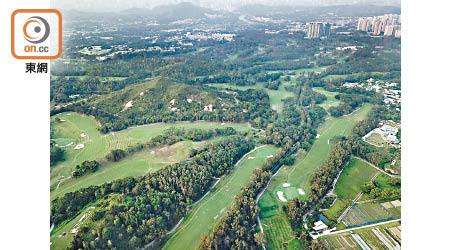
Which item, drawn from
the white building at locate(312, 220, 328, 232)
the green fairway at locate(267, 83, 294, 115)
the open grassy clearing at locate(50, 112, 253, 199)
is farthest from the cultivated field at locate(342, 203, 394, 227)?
the green fairway at locate(267, 83, 294, 115)

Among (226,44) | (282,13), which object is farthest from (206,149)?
(282,13)

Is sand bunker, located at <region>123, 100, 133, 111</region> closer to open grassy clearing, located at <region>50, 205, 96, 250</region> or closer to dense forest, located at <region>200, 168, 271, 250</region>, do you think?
open grassy clearing, located at <region>50, 205, 96, 250</region>

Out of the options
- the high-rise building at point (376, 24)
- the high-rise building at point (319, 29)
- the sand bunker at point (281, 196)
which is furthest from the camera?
the high-rise building at point (319, 29)

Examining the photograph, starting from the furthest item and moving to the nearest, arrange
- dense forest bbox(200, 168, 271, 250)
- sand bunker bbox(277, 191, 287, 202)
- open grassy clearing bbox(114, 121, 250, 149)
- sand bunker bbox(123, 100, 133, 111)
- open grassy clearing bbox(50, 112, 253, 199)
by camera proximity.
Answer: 1. sand bunker bbox(123, 100, 133, 111)
2. open grassy clearing bbox(114, 121, 250, 149)
3. open grassy clearing bbox(50, 112, 253, 199)
4. sand bunker bbox(277, 191, 287, 202)
5. dense forest bbox(200, 168, 271, 250)

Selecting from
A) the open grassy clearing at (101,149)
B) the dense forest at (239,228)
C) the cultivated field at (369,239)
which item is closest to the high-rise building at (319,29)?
the open grassy clearing at (101,149)

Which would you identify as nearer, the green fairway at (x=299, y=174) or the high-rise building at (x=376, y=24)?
the green fairway at (x=299, y=174)

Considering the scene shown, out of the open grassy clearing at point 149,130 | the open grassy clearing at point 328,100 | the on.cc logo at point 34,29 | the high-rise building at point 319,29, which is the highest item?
the high-rise building at point 319,29

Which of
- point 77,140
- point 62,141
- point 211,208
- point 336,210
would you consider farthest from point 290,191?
point 62,141

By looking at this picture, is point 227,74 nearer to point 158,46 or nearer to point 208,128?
point 158,46

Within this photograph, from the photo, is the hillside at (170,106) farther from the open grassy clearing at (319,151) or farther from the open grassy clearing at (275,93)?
the open grassy clearing at (319,151)
